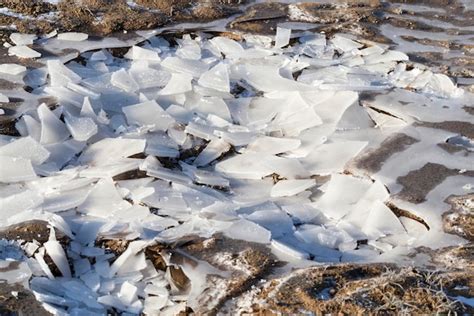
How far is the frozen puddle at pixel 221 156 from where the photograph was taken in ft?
12.9

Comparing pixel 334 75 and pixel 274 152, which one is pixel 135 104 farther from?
pixel 334 75

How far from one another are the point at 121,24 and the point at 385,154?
2.57 meters

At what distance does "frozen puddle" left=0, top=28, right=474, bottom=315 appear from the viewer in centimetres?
393

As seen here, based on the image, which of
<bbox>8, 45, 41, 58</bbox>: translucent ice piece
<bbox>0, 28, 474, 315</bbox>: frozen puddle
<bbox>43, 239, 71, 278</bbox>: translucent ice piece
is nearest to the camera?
<bbox>43, 239, 71, 278</bbox>: translucent ice piece

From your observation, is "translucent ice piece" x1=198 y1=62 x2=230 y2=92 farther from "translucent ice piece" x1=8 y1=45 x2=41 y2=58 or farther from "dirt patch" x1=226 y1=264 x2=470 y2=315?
"dirt patch" x1=226 y1=264 x2=470 y2=315

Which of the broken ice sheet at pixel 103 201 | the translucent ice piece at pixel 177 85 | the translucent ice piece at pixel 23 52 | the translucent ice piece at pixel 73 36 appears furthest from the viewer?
the translucent ice piece at pixel 73 36

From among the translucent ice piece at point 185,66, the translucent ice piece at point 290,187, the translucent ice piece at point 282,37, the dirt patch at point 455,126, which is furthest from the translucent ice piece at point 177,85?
the dirt patch at point 455,126

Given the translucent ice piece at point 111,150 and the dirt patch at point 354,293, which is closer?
the dirt patch at point 354,293

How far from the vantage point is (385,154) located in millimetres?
4758

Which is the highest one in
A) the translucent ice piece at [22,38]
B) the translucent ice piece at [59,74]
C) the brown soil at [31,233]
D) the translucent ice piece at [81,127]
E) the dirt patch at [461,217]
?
the translucent ice piece at [22,38]

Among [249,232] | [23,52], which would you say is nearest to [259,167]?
[249,232]

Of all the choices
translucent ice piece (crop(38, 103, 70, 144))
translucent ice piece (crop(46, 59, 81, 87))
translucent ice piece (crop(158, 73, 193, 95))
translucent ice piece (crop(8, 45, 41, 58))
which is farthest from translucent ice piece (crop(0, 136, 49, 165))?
translucent ice piece (crop(8, 45, 41, 58))

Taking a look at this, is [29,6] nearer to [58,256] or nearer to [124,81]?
[124,81]

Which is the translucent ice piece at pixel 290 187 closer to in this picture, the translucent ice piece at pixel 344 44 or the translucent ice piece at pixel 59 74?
the translucent ice piece at pixel 59 74
